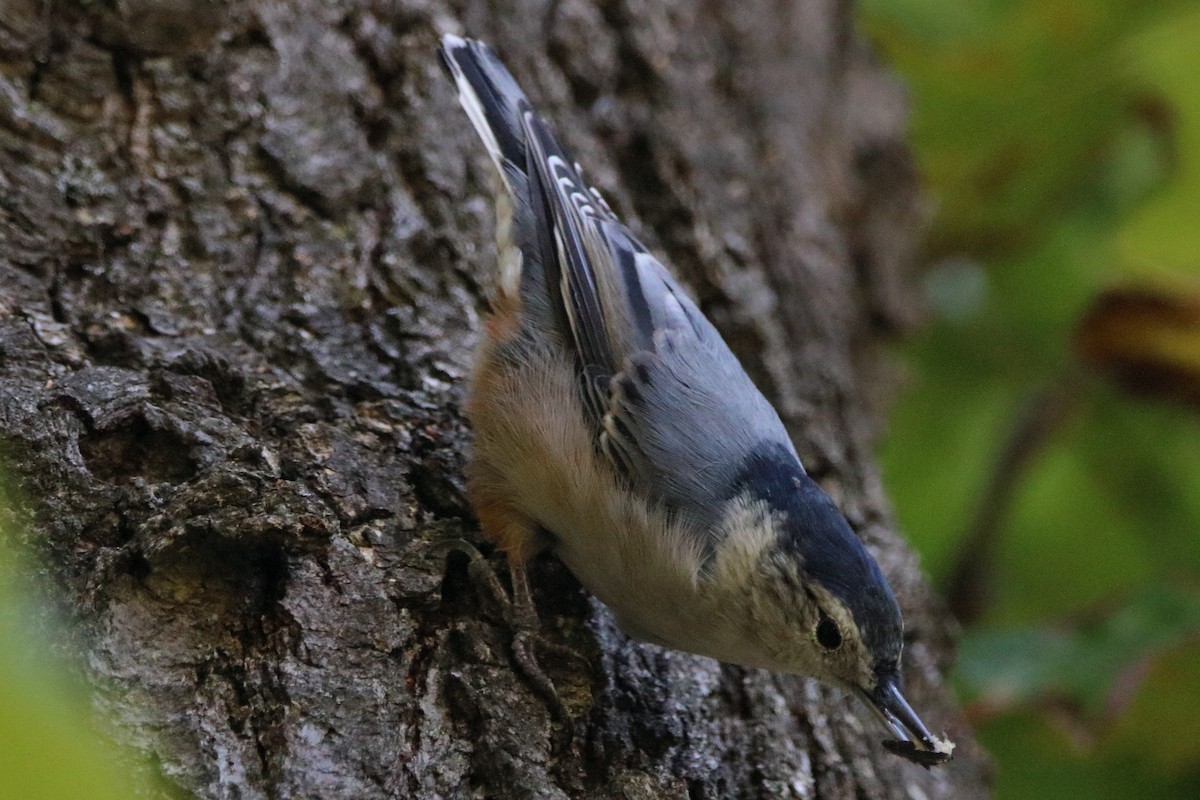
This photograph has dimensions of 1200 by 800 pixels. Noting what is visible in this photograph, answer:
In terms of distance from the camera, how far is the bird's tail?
2482mm

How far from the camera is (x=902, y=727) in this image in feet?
6.38

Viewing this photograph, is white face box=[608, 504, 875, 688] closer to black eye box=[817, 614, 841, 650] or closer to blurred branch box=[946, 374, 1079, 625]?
black eye box=[817, 614, 841, 650]

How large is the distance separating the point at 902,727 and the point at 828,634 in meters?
0.19

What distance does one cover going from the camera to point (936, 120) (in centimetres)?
373

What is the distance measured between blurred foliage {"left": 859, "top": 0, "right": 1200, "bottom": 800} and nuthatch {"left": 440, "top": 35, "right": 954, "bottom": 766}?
113 cm

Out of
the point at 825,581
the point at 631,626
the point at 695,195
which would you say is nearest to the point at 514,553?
the point at 631,626

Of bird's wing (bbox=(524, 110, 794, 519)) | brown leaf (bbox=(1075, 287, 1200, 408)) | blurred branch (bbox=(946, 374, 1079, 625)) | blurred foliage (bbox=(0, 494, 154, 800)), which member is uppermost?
blurred foliage (bbox=(0, 494, 154, 800))

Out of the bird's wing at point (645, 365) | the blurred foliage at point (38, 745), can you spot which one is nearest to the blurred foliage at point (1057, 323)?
the bird's wing at point (645, 365)

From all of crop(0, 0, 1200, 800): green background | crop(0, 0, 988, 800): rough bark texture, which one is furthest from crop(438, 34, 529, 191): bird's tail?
crop(0, 0, 1200, 800): green background

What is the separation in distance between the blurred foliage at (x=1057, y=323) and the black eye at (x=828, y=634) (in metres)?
1.11

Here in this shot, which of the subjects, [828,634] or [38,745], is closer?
[38,745]

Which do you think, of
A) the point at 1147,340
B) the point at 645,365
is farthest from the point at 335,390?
the point at 1147,340

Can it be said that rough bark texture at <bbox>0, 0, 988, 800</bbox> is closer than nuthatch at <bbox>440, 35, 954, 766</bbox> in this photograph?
Yes

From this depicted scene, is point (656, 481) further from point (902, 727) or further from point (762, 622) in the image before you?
point (902, 727)
